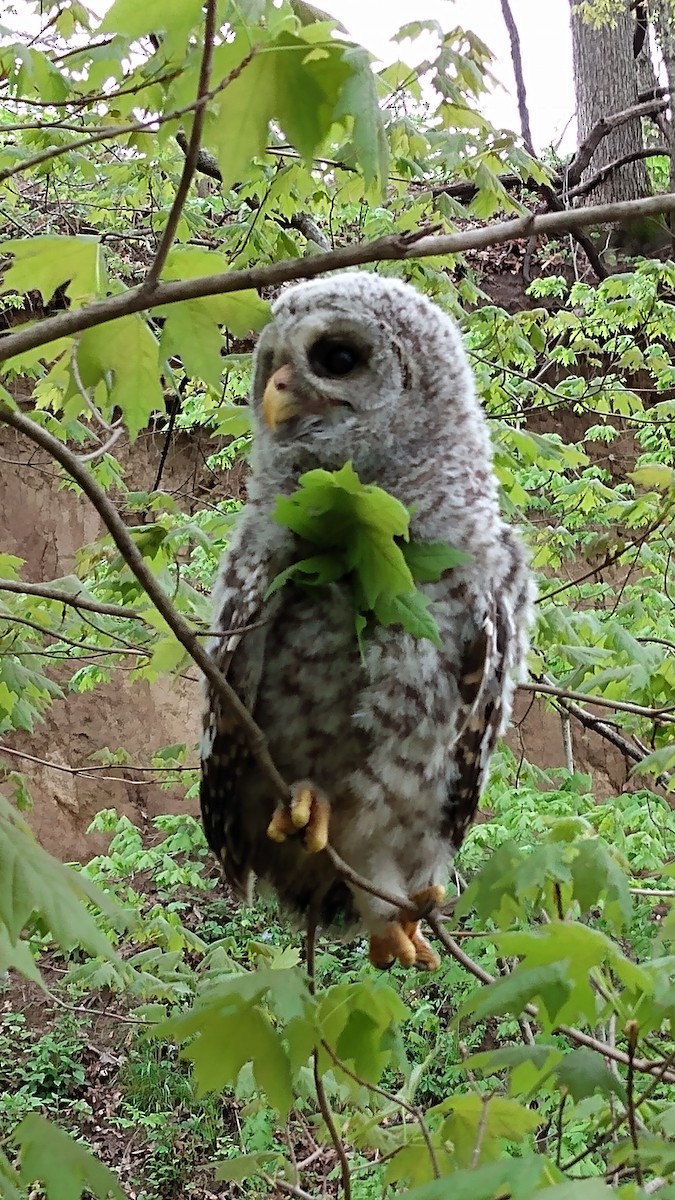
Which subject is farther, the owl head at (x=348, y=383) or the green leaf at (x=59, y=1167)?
the owl head at (x=348, y=383)

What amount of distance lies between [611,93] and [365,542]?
756 cm

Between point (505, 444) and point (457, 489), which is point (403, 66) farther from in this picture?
point (457, 489)

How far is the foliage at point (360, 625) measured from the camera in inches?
38.9

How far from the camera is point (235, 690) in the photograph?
4.83 feet

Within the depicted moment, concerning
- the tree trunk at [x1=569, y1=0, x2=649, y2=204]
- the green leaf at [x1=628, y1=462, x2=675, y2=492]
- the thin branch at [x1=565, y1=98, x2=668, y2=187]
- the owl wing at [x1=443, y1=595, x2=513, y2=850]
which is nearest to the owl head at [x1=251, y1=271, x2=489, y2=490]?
the owl wing at [x1=443, y1=595, x2=513, y2=850]

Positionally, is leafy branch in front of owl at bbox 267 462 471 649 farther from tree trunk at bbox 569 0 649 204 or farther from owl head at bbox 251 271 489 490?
tree trunk at bbox 569 0 649 204

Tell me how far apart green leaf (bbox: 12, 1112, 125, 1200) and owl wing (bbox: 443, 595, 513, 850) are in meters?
0.77

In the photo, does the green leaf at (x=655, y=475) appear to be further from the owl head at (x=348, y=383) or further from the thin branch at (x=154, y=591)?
the thin branch at (x=154, y=591)

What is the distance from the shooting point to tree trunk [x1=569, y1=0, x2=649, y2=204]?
7078 mm

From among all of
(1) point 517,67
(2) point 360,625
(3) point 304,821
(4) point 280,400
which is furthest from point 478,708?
(1) point 517,67

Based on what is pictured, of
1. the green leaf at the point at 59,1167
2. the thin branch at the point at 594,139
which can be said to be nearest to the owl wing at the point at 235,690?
the green leaf at the point at 59,1167

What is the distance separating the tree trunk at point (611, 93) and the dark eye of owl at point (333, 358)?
21.3 feet

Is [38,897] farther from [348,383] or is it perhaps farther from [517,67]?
[517,67]

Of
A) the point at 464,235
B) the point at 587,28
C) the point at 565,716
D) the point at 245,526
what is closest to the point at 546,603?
the point at 565,716
